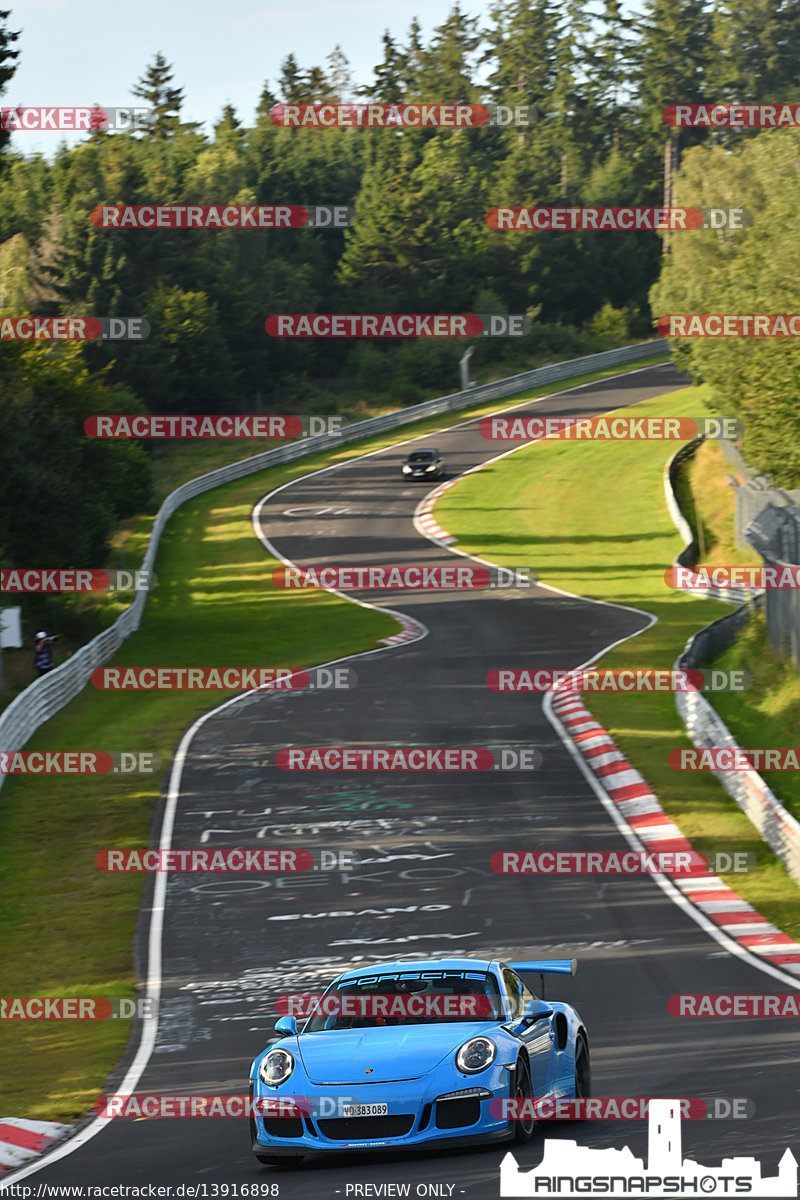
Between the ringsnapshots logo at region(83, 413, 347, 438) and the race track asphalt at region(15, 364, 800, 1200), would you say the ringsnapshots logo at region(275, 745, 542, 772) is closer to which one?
the race track asphalt at region(15, 364, 800, 1200)

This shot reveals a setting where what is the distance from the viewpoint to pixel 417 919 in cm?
1798

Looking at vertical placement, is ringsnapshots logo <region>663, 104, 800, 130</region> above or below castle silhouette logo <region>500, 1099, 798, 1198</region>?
above

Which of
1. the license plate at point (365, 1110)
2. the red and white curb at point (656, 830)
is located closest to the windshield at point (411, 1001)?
the license plate at point (365, 1110)

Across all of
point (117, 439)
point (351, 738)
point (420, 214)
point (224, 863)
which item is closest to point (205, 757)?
point (351, 738)

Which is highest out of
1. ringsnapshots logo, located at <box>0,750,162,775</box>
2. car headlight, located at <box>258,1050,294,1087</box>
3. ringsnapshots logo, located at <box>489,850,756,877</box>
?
car headlight, located at <box>258,1050,294,1087</box>

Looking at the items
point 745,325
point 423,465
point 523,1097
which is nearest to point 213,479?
point 423,465

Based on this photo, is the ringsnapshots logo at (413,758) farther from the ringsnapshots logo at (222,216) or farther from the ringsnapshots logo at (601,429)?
the ringsnapshots logo at (222,216)

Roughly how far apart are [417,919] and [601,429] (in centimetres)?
5384

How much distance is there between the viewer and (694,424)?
66.8m

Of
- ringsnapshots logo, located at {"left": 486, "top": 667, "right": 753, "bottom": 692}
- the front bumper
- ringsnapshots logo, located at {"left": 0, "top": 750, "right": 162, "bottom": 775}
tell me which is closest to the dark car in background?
ringsnapshots logo, located at {"left": 486, "top": 667, "right": 753, "bottom": 692}

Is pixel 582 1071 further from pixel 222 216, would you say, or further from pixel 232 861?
pixel 222 216

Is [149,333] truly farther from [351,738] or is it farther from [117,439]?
[351,738]

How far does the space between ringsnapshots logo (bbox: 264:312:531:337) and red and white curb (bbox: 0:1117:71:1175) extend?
80.9 m

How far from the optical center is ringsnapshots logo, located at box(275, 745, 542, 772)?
1021 inches
